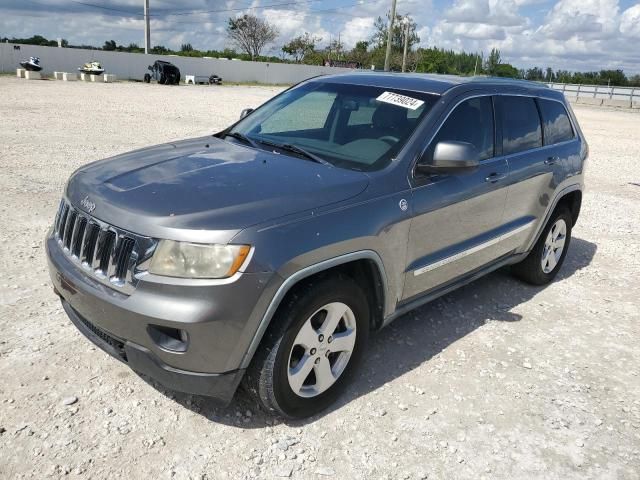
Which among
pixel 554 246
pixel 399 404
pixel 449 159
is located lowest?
pixel 399 404

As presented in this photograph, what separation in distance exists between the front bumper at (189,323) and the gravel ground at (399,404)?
1.40ft

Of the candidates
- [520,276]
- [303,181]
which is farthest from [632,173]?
[303,181]

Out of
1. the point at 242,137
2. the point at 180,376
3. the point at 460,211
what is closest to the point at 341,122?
the point at 242,137

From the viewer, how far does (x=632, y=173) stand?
11.9 m

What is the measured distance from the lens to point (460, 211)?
12.3ft

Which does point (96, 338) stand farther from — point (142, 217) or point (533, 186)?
point (533, 186)

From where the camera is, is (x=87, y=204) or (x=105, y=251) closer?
(x=105, y=251)

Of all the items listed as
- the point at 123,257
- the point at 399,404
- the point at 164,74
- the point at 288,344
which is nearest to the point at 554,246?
the point at 399,404

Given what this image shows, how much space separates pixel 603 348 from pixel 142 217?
346cm

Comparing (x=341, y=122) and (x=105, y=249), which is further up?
(x=341, y=122)

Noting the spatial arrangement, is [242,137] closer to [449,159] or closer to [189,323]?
[449,159]

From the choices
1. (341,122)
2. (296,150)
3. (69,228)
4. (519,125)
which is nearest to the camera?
(69,228)

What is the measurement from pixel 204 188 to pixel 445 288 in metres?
1.91

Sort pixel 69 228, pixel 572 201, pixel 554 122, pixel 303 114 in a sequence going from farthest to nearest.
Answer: pixel 572 201
pixel 554 122
pixel 303 114
pixel 69 228
